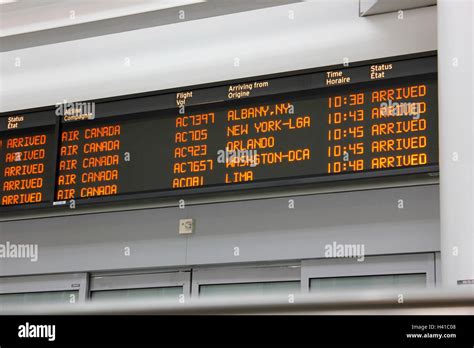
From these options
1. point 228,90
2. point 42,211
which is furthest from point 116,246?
point 228,90

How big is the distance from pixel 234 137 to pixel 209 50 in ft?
2.58

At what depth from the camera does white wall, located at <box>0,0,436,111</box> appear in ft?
14.0

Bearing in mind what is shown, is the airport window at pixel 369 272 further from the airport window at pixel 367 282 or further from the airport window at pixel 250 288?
the airport window at pixel 250 288

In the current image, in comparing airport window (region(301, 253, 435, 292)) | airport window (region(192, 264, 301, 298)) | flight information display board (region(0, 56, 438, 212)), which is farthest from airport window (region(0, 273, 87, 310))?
airport window (region(301, 253, 435, 292))

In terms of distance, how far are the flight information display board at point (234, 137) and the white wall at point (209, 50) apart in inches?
11.9

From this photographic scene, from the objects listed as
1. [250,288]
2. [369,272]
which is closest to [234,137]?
[250,288]

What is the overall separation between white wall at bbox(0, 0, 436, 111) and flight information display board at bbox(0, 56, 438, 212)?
30cm

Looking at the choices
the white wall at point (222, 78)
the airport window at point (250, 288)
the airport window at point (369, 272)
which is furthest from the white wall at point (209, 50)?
the airport window at point (250, 288)

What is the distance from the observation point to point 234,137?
13.8 feet

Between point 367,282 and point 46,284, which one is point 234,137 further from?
point 46,284

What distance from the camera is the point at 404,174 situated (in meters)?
3.67
